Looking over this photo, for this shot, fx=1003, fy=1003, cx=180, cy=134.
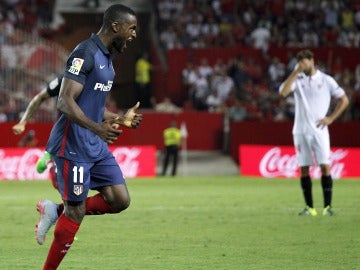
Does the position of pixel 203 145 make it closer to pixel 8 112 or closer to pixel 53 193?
pixel 8 112

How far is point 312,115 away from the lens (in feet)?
50.1

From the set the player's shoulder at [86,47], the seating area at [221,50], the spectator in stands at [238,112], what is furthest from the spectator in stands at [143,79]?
the player's shoulder at [86,47]

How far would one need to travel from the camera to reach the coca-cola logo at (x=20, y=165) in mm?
26469

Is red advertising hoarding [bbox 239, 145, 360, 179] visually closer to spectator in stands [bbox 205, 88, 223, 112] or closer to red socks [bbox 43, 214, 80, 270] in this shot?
spectator in stands [bbox 205, 88, 223, 112]

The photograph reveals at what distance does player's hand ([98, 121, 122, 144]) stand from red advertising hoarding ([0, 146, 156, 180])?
18417 mm

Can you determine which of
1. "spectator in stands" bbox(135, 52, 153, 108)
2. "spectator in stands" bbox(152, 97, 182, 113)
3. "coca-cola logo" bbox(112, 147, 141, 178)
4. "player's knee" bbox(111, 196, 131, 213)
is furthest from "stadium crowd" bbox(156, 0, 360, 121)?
"player's knee" bbox(111, 196, 131, 213)

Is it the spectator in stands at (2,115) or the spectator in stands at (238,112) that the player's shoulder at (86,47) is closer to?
the spectator in stands at (2,115)

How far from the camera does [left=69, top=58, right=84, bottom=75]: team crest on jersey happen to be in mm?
8367

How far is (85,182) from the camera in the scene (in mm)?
8727

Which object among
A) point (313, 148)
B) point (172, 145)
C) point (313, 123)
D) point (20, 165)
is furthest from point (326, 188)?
point (172, 145)

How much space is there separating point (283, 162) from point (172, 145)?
3.61 metres

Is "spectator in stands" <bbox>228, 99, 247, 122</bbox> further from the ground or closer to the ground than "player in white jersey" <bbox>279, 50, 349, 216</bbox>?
closer to the ground

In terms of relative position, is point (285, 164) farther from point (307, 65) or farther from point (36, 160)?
point (307, 65)

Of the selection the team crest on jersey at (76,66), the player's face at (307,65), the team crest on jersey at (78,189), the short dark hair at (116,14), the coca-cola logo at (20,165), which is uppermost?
the short dark hair at (116,14)
